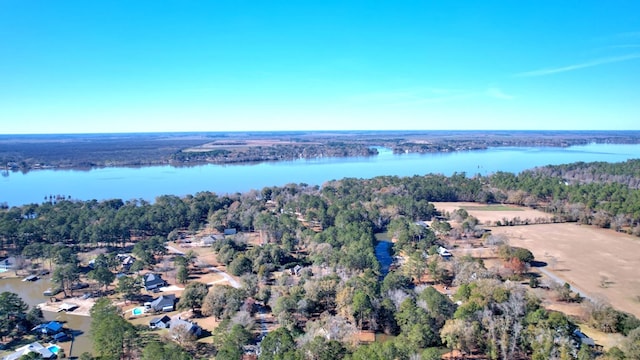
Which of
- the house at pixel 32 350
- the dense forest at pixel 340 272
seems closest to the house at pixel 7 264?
the dense forest at pixel 340 272

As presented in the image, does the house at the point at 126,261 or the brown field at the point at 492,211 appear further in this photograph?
the brown field at the point at 492,211

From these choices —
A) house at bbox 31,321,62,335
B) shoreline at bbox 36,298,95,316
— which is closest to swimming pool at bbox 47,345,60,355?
house at bbox 31,321,62,335

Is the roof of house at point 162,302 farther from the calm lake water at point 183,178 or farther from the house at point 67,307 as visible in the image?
the calm lake water at point 183,178

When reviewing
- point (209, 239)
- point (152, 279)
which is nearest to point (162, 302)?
point (152, 279)

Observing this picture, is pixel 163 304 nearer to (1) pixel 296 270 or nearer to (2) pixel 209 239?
(1) pixel 296 270

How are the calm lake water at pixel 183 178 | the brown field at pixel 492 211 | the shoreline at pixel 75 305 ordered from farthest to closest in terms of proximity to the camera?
the calm lake water at pixel 183 178 < the brown field at pixel 492 211 < the shoreline at pixel 75 305

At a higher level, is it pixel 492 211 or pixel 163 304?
pixel 492 211
